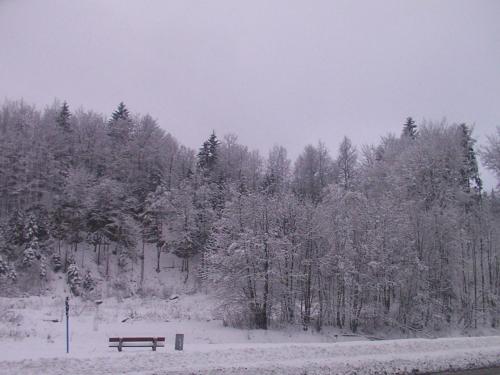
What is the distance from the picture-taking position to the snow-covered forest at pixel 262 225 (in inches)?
1081

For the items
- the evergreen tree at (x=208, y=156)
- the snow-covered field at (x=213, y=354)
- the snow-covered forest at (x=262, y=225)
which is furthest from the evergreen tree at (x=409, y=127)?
the snow-covered field at (x=213, y=354)

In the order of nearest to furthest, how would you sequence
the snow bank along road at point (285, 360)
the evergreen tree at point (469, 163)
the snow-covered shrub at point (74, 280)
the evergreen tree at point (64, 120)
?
the snow bank along road at point (285, 360) < the snow-covered shrub at point (74, 280) < the evergreen tree at point (469, 163) < the evergreen tree at point (64, 120)

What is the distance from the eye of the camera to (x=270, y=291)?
2636 centimetres

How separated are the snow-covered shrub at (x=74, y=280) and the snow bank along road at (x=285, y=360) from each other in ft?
80.4

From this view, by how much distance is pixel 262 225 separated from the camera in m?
27.7

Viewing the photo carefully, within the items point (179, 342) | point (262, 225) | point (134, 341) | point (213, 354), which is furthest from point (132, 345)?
point (262, 225)

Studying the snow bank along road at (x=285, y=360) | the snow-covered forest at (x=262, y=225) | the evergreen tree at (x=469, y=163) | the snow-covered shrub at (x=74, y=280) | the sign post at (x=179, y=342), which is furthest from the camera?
the evergreen tree at (x=469, y=163)

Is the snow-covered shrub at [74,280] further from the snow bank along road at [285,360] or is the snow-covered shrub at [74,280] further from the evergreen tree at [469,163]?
the evergreen tree at [469,163]

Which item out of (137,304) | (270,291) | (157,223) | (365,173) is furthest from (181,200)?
(270,291)

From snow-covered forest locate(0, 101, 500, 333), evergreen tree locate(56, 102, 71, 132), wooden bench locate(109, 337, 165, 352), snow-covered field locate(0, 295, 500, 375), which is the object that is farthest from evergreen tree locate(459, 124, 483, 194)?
evergreen tree locate(56, 102, 71, 132)

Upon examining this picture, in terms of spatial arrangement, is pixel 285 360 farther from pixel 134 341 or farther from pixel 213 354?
pixel 134 341

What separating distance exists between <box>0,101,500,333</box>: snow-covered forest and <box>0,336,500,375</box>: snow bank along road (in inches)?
459

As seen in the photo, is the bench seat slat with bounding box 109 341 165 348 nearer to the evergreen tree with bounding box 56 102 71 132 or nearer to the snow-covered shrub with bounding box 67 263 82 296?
the snow-covered shrub with bounding box 67 263 82 296

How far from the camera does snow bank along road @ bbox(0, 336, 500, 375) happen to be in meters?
11.5
